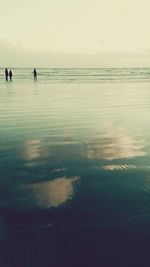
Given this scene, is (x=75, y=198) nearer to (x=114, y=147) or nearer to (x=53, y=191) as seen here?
(x=53, y=191)

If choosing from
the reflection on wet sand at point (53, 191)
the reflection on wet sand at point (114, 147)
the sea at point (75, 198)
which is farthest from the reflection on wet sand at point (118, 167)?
the reflection on wet sand at point (53, 191)

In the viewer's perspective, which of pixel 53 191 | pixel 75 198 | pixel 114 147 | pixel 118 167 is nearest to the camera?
pixel 75 198

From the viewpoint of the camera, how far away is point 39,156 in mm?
8203

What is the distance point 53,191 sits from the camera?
5855 mm

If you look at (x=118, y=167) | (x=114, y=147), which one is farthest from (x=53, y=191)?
(x=114, y=147)

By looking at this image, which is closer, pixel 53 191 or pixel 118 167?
pixel 53 191

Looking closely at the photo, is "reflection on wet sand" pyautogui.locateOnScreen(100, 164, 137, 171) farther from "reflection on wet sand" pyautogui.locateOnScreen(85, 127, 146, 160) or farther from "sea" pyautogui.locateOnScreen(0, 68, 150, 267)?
"reflection on wet sand" pyautogui.locateOnScreen(85, 127, 146, 160)

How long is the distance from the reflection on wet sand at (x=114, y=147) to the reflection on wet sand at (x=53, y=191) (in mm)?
1862

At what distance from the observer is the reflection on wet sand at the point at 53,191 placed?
5384 mm

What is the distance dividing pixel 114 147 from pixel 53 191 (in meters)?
3.63

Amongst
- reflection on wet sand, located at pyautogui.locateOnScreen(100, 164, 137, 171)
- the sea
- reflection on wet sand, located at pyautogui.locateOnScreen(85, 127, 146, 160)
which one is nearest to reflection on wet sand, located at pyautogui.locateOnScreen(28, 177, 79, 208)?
the sea

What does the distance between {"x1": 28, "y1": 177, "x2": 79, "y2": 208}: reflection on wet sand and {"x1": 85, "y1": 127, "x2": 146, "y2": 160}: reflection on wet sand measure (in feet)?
6.11

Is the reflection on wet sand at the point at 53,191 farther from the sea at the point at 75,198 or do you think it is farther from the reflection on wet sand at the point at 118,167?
the reflection on wet sand at the point at 118,167

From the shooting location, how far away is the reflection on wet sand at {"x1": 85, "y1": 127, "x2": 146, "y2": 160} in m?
8.22
